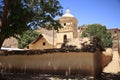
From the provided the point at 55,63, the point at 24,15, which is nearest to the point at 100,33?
the point at 55,63

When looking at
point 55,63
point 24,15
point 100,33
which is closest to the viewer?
point 24,15

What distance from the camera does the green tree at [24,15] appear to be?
53.1 feet

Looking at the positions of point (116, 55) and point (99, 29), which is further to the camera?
point (99, 29)

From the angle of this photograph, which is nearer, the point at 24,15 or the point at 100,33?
the point at 24,15

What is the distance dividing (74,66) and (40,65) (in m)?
3.94

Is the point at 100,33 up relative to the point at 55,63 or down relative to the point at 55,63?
up

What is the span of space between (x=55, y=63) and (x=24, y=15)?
601 centimetres

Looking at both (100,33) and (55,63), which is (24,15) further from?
(100,33)

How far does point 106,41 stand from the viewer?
52.5 meters

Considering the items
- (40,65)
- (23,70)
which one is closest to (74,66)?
(40,65)

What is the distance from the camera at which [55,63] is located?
773 inches

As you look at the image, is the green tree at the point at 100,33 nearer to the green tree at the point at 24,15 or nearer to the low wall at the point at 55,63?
the low wall at the point at 55,63

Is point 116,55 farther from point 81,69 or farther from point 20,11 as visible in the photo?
point 20,11

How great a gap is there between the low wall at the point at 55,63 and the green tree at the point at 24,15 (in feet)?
11.2
